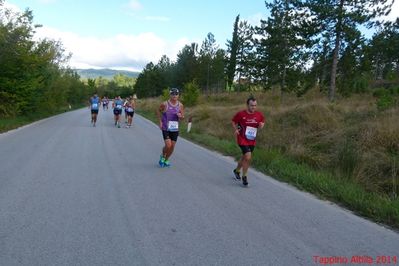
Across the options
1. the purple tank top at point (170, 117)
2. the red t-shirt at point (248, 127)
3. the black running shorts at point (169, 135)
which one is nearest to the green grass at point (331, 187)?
the red t-shirt at point (248, 127)

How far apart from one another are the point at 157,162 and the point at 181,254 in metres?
6.27

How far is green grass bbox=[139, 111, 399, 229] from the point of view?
244 inches

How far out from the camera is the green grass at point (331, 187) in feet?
20.3

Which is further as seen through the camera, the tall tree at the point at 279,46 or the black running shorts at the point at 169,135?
the tall tree at the point at 279,46

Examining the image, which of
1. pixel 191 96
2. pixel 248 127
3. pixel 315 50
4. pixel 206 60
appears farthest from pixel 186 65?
pixel 248 127

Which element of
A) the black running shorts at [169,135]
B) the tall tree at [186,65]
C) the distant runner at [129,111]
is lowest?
the distant runner at [129,111]

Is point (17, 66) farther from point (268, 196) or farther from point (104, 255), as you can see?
point (104, 255)

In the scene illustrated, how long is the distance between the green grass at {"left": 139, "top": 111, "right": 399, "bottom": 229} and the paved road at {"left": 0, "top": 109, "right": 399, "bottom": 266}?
32 centimetres

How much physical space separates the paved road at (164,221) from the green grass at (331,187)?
0.32 m

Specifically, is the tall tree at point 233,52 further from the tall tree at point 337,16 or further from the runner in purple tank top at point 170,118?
the runner in purple tank top at point 170,118

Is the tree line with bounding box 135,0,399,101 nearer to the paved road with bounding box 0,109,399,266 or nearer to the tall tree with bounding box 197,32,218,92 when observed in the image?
the tall tree with bounding box 197,32,218,92

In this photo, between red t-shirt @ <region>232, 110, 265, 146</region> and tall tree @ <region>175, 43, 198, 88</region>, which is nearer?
red t-shirt @ <region>232, 110, 265, 146</region>

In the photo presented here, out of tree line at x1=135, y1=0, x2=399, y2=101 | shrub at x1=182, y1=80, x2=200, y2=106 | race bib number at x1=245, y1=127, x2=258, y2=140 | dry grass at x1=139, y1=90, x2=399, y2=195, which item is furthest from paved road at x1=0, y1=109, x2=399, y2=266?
shrub at x1=182, y1=80, x2=200, y2=106

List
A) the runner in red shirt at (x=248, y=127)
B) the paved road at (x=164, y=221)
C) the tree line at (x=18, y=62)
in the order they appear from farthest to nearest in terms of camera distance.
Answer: the tree line at (x=18, y=62), the runner in red shirt at (x=248, y=127), the paved road at (x=164, y=221)
